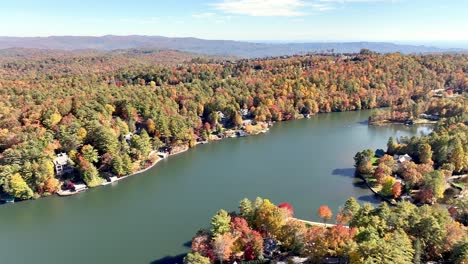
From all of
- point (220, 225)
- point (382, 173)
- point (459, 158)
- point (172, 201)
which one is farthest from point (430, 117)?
point (220, 225)

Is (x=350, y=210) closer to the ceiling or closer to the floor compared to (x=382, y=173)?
closer to the ceiling

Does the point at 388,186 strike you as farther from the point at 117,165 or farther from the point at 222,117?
the point at 222,117

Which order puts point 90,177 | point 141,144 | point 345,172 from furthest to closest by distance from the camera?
point 141,144 → point 345,172 → point 90,177

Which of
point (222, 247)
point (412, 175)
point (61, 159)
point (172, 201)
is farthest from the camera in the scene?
point (61, 159)

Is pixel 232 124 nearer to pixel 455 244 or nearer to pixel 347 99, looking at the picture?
pixel 347 99

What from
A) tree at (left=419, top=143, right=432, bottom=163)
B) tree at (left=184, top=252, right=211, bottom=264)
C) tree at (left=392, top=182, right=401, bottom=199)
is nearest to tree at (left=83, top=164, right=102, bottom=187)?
tree at (left=184, top=252, right=211, bottom=264)

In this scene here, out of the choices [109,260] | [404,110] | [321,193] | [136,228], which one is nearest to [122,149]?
[136,228]
